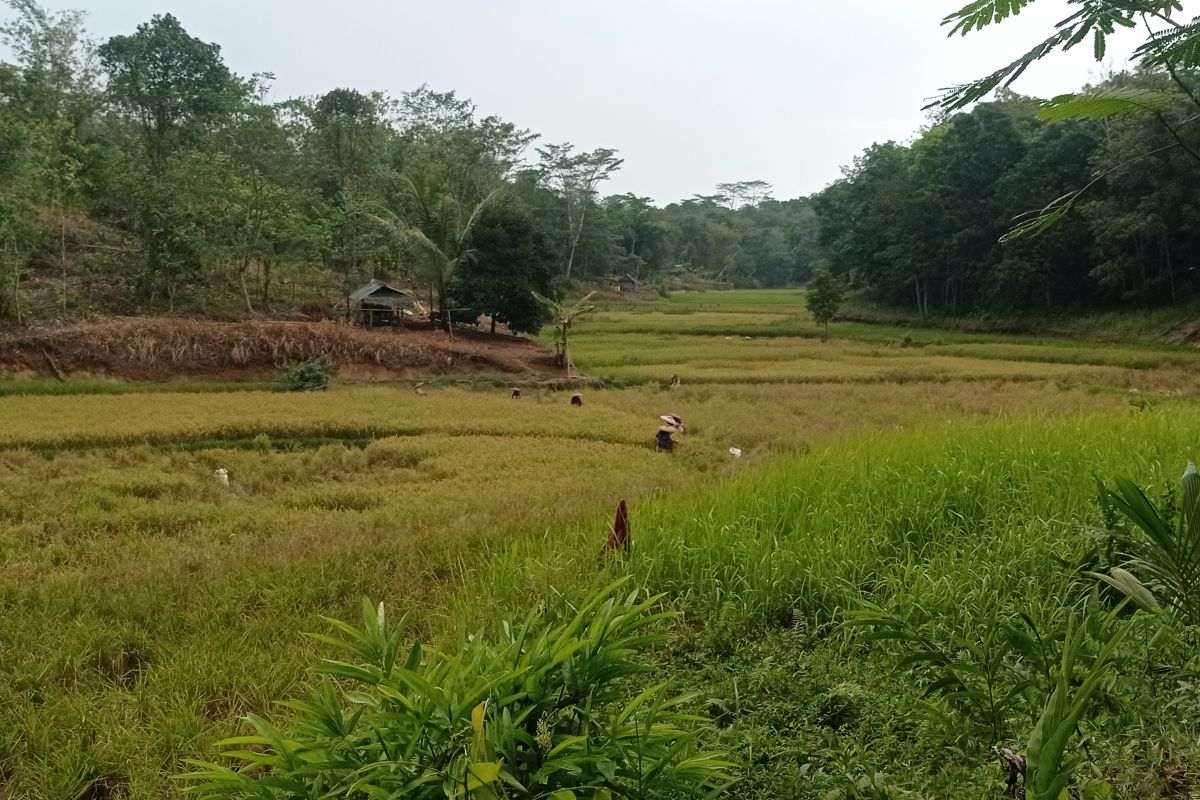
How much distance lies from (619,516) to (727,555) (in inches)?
24.9

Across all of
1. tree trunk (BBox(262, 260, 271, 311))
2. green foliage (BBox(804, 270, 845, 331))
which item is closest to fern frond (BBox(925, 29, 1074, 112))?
tree trunk (BBox(262, 260, 271, 311))

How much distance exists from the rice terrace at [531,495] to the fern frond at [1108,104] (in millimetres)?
18

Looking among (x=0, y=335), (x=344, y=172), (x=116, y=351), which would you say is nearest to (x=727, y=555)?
(x=116, y=351)

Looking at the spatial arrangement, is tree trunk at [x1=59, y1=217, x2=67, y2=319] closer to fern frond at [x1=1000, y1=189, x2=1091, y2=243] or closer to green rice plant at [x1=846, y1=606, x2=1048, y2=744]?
green rice plant at [x1=846, y1=606, x2=1048, y2=744]

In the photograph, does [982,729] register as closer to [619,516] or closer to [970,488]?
[619,516]

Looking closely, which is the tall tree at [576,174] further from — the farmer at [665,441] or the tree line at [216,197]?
the farmer at [665,441]

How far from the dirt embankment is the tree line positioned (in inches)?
85.3

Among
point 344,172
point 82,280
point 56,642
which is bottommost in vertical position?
point 56,642

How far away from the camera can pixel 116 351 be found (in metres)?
18.4

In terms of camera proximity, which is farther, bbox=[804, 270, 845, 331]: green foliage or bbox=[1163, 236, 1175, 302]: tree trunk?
bbox=[804, 270, 845, 331]: green foliage

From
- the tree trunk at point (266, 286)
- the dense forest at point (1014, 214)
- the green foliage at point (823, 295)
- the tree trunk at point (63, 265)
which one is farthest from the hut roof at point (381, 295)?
the dense forest at point (1014, 214)

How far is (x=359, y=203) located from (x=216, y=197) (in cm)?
430

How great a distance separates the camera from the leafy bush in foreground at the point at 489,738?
1577 millimetres

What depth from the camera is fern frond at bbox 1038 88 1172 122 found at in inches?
64.9
